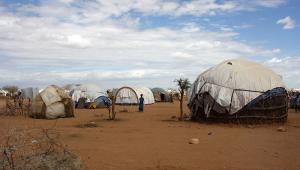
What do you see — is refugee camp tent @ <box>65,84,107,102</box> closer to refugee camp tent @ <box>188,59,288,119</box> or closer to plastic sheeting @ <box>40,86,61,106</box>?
plastic sheeting @ <box>40,86,61,106</box>

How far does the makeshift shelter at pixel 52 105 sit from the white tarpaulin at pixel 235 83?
7967mm

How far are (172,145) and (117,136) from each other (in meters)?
2.96

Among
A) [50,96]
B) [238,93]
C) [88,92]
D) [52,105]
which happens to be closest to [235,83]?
[238,93]

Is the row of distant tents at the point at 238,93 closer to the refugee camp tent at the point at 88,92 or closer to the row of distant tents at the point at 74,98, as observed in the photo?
the row of distant tents at the point at 74,98

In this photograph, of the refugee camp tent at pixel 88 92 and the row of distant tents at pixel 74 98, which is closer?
the row of distant tents at pixel 74 98

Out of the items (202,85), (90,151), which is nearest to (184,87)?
(202,85)

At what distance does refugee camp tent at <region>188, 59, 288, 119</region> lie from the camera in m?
19.4

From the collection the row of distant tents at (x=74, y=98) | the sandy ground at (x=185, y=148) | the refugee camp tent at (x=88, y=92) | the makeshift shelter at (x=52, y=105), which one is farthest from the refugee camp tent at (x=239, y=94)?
the refugee camp tent at (x=88, y=92)

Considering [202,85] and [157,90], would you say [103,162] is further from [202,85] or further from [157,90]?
[157,90]

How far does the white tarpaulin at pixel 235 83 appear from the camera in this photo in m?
19.4

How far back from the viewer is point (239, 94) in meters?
19.5

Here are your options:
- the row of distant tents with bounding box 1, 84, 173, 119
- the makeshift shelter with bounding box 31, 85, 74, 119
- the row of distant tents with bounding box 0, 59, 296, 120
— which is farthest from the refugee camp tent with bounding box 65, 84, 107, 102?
the row of distant tents with bounding box 0, 59, 296, 120

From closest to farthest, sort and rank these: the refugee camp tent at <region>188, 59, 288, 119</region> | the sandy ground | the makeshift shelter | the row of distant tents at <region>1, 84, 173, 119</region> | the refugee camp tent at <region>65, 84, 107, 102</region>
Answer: the sandy ground, the refugee camp tent at <region>188, 59, 288, 119</region>, the makeshift shelter, the row of distant tents at <region>1, 84, 173, 119</region>, the refugee camp tent at <region>65, 84, 107, 102</region>

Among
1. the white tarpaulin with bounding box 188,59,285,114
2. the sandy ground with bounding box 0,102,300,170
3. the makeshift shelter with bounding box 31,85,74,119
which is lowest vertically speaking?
the sandy ground with bounding box 0,102,300,170
